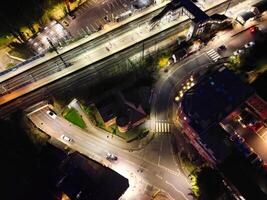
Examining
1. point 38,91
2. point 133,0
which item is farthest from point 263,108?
point 38,91

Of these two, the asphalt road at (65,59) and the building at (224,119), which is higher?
the asphalt road at (65,59)

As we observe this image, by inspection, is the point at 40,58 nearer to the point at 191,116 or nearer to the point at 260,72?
the point at 191,116

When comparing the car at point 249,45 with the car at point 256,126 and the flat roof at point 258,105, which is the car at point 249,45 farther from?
the car at point 256,126

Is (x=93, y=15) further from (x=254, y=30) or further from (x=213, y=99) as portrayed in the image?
(x=254, y=30)

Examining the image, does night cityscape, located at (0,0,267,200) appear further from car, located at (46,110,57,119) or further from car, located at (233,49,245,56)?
car, located at (46,110,57,119)

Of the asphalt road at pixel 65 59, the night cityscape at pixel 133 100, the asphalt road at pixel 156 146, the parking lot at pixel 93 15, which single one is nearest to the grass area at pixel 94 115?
the night cityscape at pixel 133 100

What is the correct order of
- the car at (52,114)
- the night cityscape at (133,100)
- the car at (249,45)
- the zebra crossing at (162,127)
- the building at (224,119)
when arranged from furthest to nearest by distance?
1. the car at (249,45)
2. the car at (52,114)
3. the zebra crossing at (162,127)
4. the building at (224,119)
5. the night cityscape at (133,100)

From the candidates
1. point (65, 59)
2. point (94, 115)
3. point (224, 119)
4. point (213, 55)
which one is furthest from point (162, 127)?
point (65, 59)
